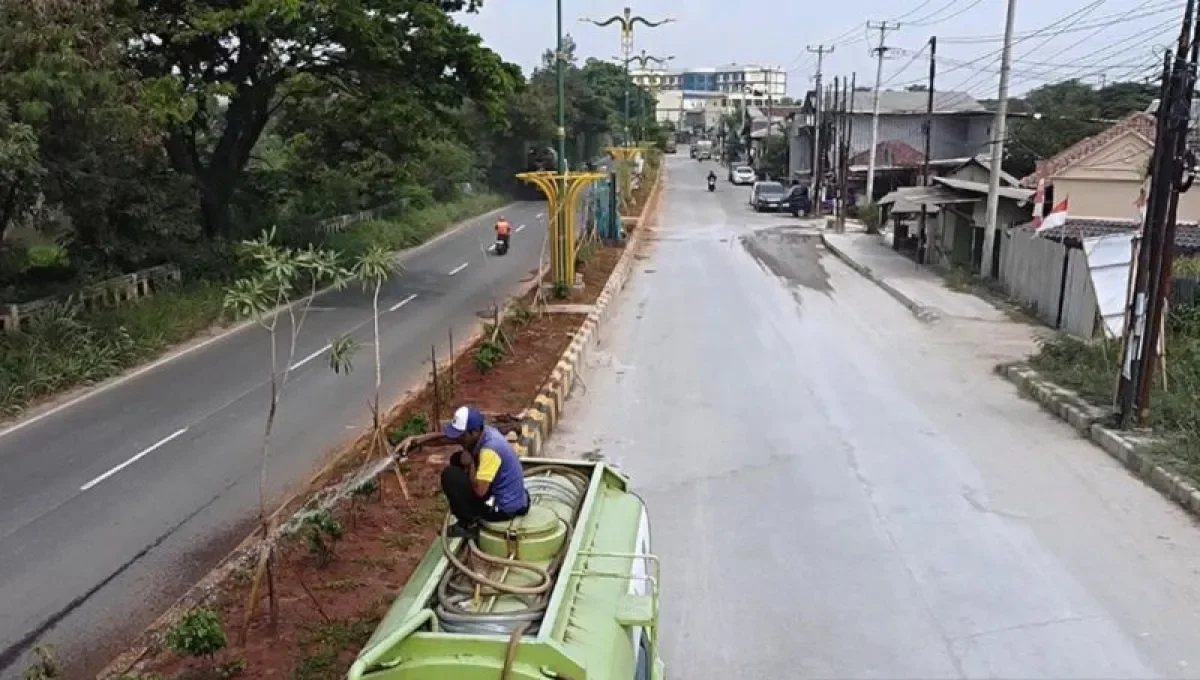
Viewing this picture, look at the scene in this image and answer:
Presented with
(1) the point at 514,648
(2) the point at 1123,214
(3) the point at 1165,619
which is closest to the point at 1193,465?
(3) the point at 1165,619

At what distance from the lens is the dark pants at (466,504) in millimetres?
5930

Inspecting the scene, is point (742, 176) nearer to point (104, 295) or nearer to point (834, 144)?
point (834, 144)

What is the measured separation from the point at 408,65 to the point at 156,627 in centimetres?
1857

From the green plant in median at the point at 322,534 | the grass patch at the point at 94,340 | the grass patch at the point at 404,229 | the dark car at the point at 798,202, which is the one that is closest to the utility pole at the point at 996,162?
the grass patch at the point at 404,229

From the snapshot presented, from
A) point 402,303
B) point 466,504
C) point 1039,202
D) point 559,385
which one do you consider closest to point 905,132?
point 1039,202

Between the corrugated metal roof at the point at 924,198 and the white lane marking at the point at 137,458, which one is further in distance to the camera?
the corrugated metal roof at the point at 924,198

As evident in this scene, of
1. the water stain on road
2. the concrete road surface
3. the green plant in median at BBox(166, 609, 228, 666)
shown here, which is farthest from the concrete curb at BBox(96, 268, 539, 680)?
the water stain on road

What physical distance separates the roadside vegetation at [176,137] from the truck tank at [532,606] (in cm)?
1012

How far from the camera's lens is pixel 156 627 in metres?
7.42

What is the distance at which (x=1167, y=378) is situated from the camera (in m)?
14.2

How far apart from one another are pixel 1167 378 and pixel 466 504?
11743mm

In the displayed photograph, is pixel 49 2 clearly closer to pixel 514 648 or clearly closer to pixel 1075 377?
pixel 514 648

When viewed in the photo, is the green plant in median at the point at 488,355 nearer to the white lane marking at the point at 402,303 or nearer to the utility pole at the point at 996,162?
the white lane marking at the point at 402,303

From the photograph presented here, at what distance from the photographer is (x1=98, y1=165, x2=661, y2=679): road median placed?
6.92 m
